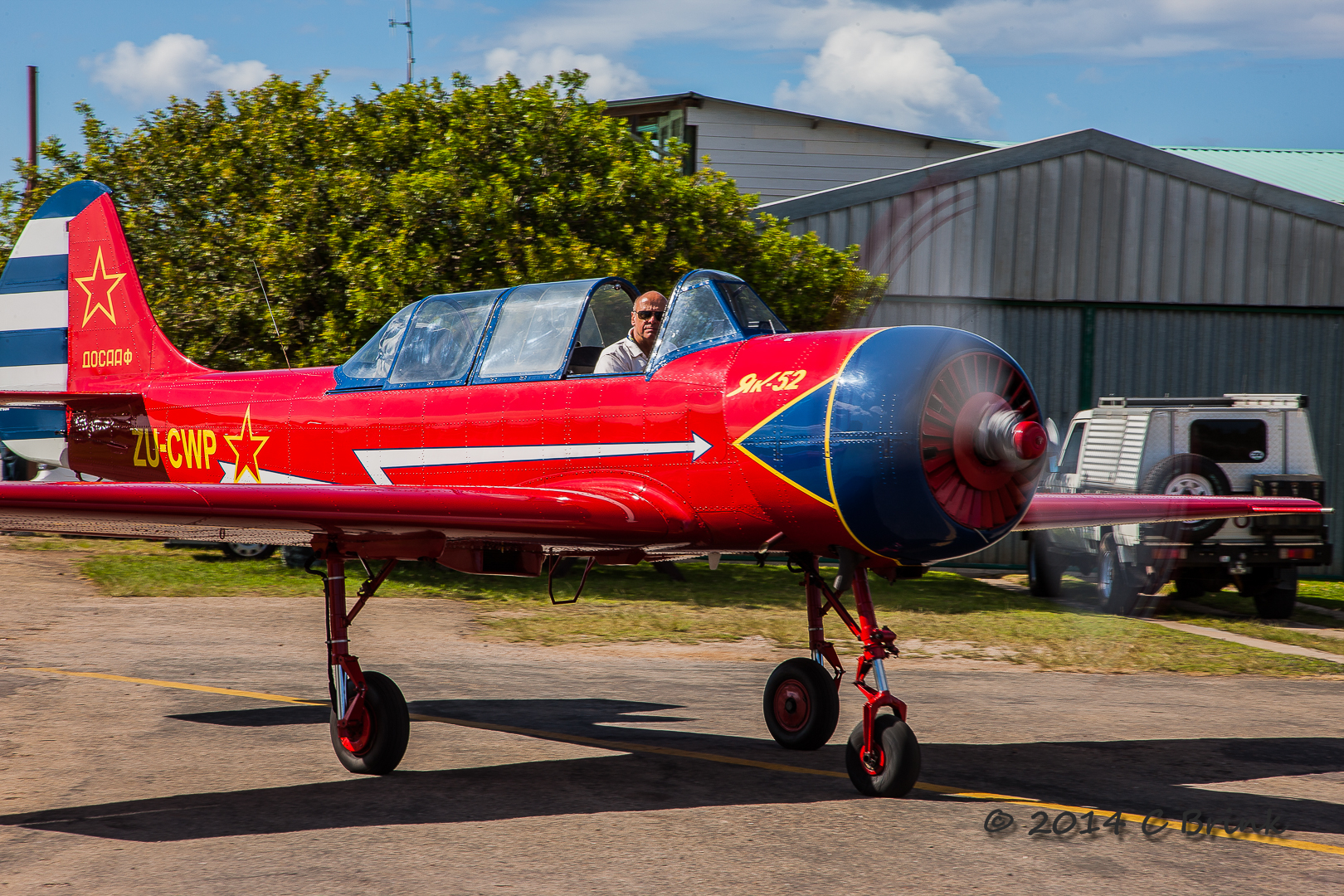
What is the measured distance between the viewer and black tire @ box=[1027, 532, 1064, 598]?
1602 centimetres

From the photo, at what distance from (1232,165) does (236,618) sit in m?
27.2

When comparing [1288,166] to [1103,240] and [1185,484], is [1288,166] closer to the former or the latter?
[1103,240]

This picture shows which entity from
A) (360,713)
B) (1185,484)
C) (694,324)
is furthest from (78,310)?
(1185,484)

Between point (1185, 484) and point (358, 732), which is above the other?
point (1185, 484)

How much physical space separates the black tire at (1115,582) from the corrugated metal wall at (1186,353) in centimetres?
482

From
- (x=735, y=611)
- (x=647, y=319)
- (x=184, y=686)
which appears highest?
(x=647, y=319)

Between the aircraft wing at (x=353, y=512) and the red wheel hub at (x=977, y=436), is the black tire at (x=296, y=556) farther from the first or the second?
the red wheel hub at (x=977, y=436)

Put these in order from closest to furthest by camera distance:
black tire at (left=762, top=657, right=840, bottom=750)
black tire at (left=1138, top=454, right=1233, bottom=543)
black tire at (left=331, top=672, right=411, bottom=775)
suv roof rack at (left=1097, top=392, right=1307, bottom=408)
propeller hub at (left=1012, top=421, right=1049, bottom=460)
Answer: propeller hub at (left=1012, top=421, right=1049, bottom=460), black tire at (left=331, top=672, right=411, bottom=775), black tire at (left=762, top=657, right=840, bottom=750), black tire at (left=1138, top=454, right=1233, bottom=543), suv roof rack at (left=1097, top=392, right=1307, bottom=408)

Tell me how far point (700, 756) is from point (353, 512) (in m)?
2.68

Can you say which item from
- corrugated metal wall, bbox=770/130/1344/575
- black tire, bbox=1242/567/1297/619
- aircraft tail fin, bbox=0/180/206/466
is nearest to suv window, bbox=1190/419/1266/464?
black tire, bbox=1242/567/1297/619

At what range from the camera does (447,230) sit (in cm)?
1489

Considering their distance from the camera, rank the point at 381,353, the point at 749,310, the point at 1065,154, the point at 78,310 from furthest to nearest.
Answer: the point at 1065,154 < the point at 78,310 < the point at 381,353 < the point at 749,310

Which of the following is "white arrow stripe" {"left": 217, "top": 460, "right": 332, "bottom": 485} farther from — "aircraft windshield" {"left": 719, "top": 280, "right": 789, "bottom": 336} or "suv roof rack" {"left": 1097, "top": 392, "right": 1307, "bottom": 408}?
"suv roof rack" {"left": 1097, "top": 392, "right": 1307, "bottom": 408}

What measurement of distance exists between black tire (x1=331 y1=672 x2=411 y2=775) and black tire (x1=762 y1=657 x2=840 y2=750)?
7.41 feet
